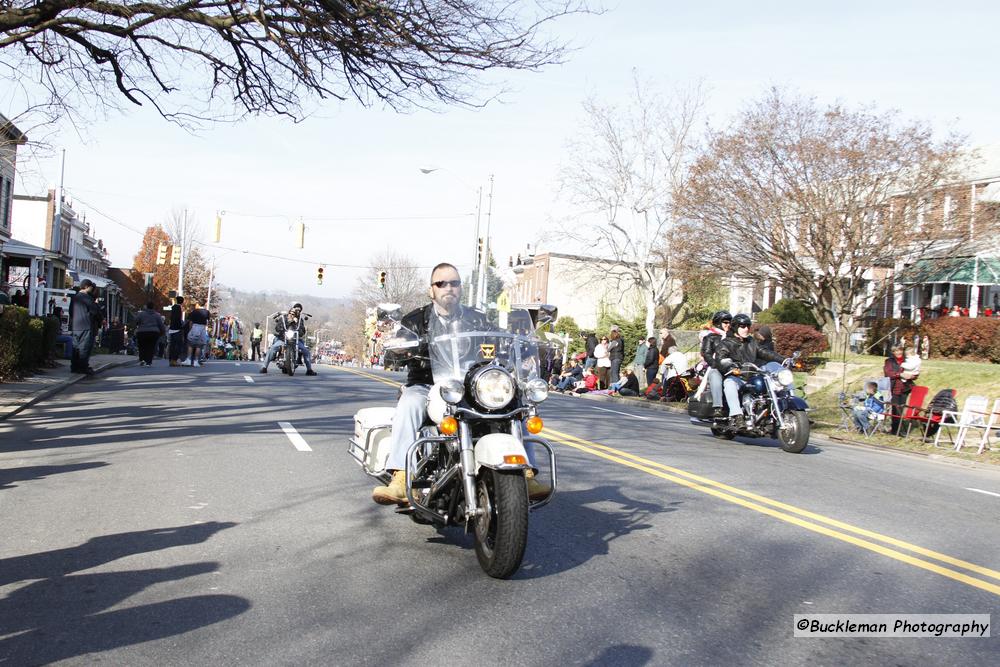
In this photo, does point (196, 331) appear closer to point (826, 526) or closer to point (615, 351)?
point (615, 351)

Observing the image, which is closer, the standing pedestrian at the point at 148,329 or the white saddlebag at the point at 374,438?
the white saddlebag at the point at 374,438

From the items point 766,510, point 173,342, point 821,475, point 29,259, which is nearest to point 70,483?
point 766,510

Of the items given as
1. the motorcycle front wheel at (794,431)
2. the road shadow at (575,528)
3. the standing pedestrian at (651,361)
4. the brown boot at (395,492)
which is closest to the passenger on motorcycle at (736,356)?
the motorcycle front wheel at (794,431)

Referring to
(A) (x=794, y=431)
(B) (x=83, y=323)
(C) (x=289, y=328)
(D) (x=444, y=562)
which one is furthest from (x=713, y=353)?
(B) (x=83, y=323)

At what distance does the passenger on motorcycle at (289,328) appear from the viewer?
2120 centimetres

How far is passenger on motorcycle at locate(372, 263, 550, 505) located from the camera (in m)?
5.82

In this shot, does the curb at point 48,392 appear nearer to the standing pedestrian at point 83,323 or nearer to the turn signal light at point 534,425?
the standing pedestrian at point 83,323

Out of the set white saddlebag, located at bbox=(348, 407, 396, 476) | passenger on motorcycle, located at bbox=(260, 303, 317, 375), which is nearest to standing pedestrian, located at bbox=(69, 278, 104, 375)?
passenger on motorcycle, located at bbox=(260, 303, 317, 375)

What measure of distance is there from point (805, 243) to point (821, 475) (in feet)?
66.8

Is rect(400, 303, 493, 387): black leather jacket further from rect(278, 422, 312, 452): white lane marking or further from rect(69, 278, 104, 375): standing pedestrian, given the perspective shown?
rect(69, 278, 104, 375): standing pedestrian

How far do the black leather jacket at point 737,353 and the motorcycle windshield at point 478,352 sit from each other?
7.84 metres

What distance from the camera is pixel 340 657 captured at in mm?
3910

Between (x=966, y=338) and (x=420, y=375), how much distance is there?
22531 millimetres

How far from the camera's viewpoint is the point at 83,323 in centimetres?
1786
